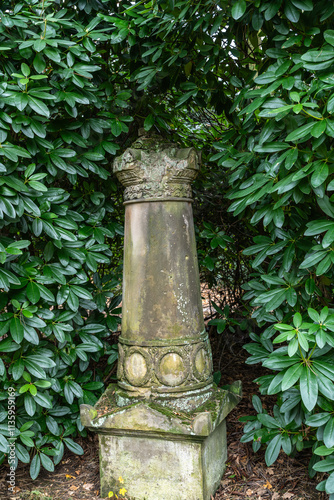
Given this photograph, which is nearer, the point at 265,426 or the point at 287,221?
the point at 287,221

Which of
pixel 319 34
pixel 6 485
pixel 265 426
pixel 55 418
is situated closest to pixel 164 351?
pixel 265 426

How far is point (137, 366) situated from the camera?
262 cm

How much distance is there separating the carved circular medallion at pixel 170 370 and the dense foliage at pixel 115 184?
1.57 feet

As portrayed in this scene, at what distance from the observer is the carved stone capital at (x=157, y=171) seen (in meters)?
2.65

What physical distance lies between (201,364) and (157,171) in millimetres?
1244

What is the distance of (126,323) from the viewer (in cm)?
270

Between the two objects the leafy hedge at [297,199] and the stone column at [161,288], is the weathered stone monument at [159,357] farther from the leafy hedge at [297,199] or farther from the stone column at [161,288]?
the leafy hedge at [297,199]

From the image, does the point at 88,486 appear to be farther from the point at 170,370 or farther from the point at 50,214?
the point at 50,214

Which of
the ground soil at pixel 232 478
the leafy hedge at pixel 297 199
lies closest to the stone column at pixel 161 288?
the leafy hedge at pixel 297 199

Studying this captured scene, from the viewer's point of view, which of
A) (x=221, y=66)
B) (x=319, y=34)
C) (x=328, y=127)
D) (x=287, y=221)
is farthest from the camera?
(x=221, y=66)

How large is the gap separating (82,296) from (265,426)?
1.40m

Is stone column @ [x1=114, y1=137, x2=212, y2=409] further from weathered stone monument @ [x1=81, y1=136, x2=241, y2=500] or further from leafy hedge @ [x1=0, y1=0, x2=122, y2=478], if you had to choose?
leafy hedge @ [x1=0, y1=0, x2=122, y2=478]

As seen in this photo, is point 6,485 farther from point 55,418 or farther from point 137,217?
point 137,217

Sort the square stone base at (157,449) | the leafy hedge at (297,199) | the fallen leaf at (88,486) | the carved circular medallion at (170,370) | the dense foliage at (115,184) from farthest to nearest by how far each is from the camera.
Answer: the fallen leaf at (88,486) → the carved circular medallion at (170,370) → the square stone base at (157,449) → the dense foliage at (115,184) → the leafy hedge at (297,199)
